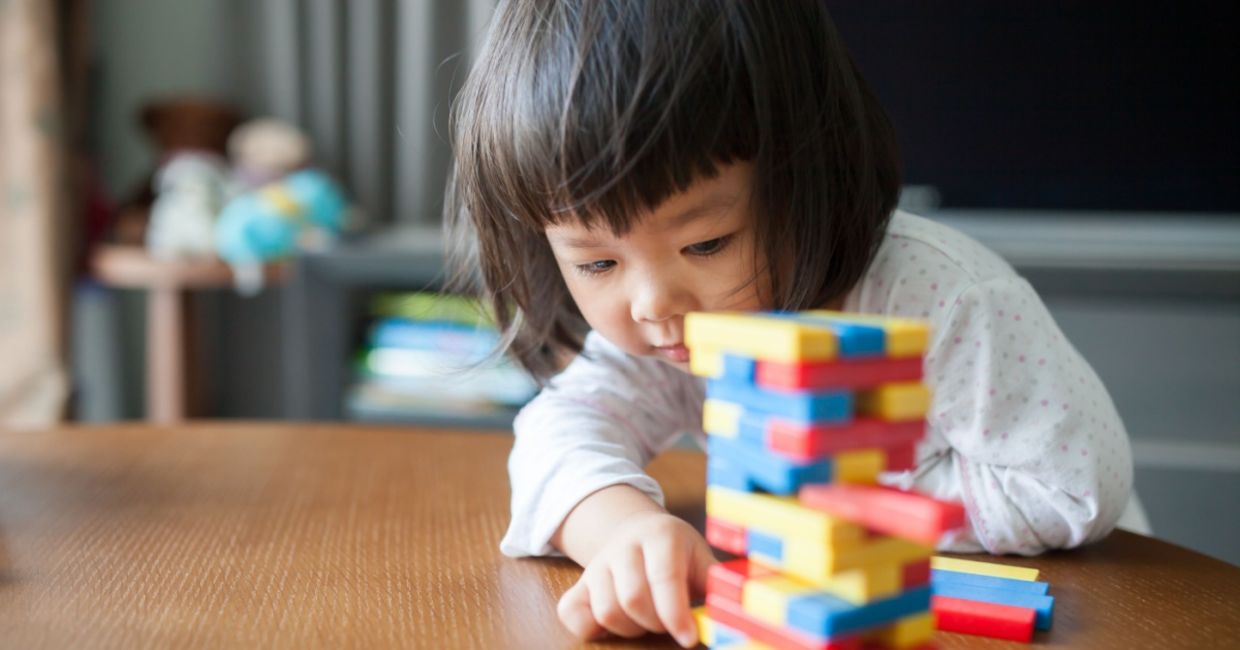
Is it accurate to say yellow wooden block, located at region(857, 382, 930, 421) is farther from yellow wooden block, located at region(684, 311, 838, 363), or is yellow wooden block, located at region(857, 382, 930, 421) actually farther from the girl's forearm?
the girl's forearm

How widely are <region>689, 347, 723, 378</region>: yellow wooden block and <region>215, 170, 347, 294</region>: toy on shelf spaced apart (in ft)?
6.05

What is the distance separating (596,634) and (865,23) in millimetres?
1987

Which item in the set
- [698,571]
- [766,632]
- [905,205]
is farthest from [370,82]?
[766,632]

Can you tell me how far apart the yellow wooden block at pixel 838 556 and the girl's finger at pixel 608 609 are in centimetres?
10

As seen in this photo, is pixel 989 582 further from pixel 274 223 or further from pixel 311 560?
pixel 274 223

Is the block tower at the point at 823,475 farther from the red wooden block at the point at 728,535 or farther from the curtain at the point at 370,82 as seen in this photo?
the curtain at the point at 370,82

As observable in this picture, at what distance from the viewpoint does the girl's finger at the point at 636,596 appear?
53cm

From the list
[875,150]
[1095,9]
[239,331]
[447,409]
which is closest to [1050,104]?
[1095,9]

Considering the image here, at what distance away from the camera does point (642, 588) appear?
1.74ft

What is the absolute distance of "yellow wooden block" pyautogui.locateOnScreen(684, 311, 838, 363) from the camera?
16.3 inches

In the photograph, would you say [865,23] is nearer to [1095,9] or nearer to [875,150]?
[1095,9]

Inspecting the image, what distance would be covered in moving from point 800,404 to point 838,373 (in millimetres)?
18

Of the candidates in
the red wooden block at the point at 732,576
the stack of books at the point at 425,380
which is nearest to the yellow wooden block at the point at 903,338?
the red wooden block at the point at 732,576

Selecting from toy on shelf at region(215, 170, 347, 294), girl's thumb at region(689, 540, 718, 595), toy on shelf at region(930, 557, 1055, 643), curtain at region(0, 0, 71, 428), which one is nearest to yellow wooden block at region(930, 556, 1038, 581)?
toy on shelf at region(930, 557, 1055, 643)
